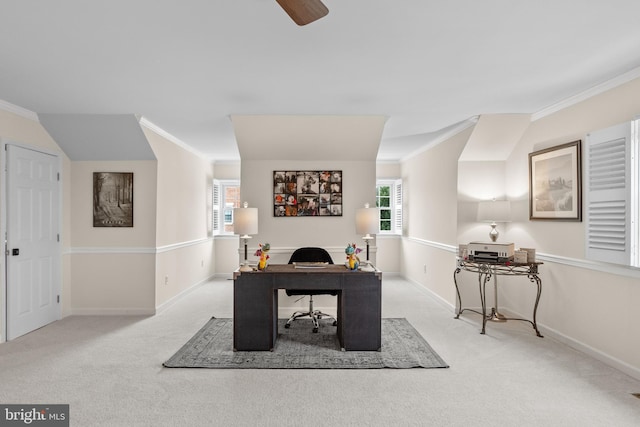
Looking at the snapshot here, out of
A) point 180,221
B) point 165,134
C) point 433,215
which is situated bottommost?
point 180,221

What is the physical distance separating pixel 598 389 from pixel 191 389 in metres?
3.09

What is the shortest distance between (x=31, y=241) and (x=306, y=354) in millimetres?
3453

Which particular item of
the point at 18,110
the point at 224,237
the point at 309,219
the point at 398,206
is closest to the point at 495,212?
the point at 309,219

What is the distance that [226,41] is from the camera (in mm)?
2596

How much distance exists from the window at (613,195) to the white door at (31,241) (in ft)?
19.3

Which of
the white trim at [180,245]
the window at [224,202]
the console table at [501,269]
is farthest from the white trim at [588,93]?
the window at [224,202]

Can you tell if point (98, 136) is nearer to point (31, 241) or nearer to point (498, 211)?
point (31, 241)

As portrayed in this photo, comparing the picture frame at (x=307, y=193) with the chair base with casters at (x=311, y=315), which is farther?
the picture frame at (x=307, y=193)

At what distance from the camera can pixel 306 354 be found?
3584mm

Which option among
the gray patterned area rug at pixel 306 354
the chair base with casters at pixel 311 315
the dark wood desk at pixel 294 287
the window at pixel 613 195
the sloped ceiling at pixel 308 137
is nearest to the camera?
the window at pixel 613 195

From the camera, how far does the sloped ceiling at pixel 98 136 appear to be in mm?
4480

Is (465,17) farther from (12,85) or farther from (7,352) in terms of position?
(7,352)

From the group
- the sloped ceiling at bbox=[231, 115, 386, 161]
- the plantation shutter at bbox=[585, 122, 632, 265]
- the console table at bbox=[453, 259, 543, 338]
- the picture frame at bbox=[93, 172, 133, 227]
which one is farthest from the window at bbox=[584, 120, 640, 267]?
the picture frame at bbox=[93, 172, 133, 227]

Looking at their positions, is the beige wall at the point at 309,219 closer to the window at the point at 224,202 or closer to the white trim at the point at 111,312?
the white trim at the point at 111,312
